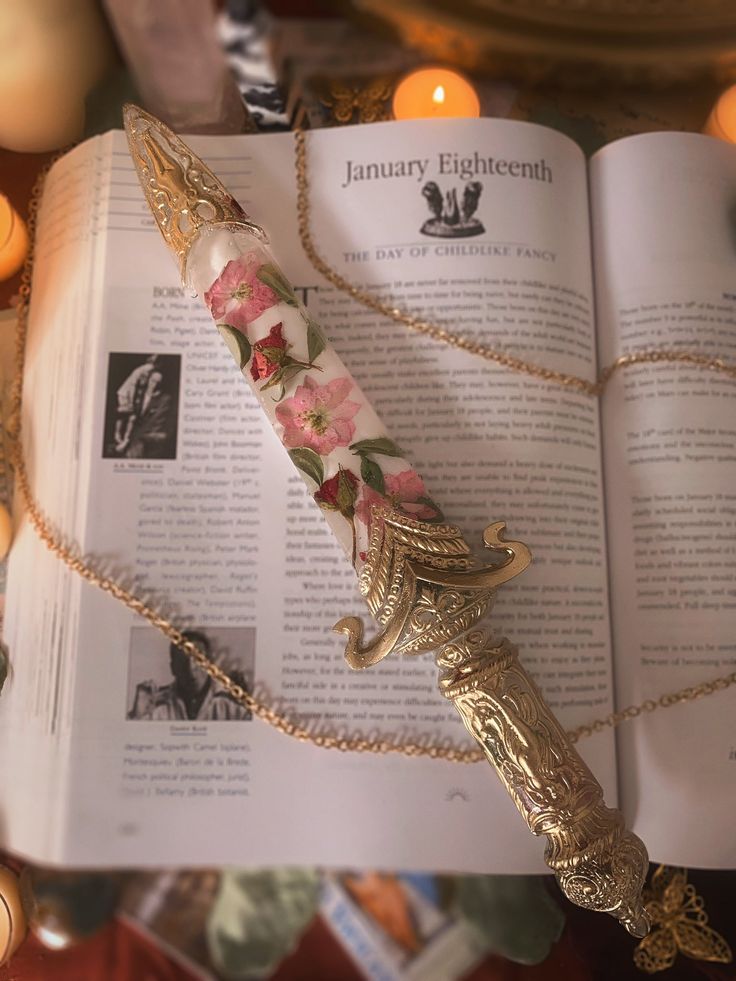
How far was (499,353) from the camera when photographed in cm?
80

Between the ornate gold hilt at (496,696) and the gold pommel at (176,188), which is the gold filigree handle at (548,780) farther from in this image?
the gold pommel at (176,188)

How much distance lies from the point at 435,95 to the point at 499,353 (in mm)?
337

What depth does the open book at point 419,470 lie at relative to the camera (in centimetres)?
74

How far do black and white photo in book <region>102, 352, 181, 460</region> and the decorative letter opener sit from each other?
12cm

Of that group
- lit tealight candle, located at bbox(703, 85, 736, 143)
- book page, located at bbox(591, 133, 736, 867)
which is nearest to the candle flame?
book page, located at bbox(591, 133, 736, 867)

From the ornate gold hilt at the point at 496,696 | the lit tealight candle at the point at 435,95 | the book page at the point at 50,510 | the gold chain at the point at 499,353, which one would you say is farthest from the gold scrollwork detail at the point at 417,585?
the lit tealight candle at the point at 435,95

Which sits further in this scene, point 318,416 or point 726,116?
point 726,116

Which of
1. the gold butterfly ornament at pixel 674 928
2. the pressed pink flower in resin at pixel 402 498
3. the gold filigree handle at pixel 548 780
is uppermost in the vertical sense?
the pressed pink flower in resin at pixel 402 498

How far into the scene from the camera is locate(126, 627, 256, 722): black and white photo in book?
0.76 meters

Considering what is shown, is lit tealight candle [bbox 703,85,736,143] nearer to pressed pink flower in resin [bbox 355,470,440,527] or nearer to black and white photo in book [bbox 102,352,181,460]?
pressed pink flower in resin [bbox 355,470,440,527]

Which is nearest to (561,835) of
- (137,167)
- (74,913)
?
(74,913)

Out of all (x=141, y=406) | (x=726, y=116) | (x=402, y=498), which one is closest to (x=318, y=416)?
(x=402, y=498)

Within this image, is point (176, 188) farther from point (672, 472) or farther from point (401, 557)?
point (672, 472)

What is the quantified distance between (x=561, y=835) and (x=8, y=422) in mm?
744
